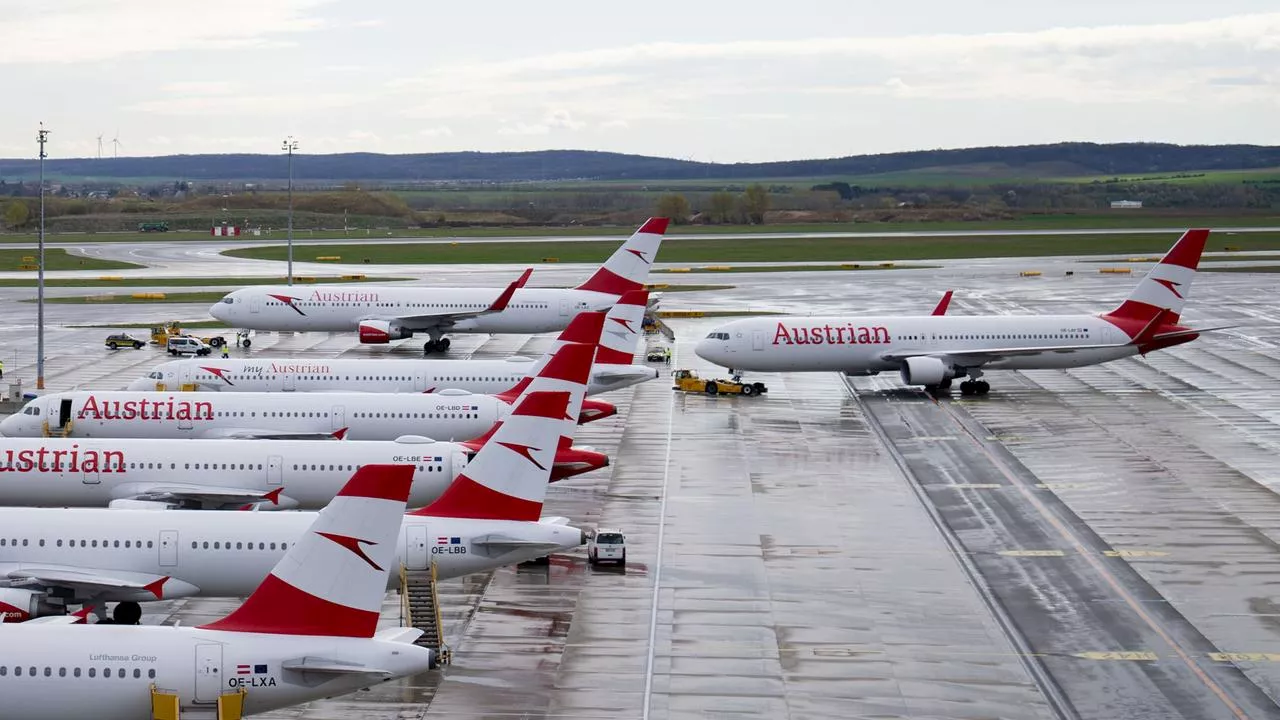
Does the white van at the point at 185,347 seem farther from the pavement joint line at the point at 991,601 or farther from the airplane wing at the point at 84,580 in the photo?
the airplane wing at the point at 84,580

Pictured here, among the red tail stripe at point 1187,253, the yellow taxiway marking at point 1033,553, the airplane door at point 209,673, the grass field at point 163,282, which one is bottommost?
the yellow taxiway marking at point 1033,553

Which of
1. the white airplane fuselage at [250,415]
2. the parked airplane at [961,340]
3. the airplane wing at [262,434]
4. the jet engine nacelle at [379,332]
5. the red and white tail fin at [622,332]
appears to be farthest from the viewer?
the jet engine nacelle at [379,332]

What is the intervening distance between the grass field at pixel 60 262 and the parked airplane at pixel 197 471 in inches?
4521

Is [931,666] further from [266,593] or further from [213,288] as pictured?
[213,288]

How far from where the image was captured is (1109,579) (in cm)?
4550

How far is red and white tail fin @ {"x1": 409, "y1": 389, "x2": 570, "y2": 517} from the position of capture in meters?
36.8

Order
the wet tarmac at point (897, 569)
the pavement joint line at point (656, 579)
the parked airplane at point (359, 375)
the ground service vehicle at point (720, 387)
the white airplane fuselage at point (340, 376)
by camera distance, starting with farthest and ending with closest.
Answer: the ground service vehicle at point (720, 387), the white airplane fuselage at point (340, 376), the parked airplane at point (359, 375), the wet tarmac at point (897, 569), the pavement joint line at point (656, 579)

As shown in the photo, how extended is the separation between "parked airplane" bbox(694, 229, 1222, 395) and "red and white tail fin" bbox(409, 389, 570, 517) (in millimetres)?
45357

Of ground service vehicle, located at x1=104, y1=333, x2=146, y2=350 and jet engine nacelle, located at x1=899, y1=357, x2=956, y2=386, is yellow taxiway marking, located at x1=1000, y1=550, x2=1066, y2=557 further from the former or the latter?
ground service vehicle, located at x1=104, y1=333, x2=146, y2=350

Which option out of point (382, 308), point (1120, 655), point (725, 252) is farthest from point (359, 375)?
point (725, 252)

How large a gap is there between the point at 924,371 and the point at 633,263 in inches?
824

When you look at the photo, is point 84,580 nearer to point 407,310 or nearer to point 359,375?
point 359,375

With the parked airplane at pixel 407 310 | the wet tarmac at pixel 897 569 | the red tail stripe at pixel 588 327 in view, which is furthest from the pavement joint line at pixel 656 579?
the parked airplane at pixel 407 310

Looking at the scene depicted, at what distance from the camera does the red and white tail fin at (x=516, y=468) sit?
3684 cm
